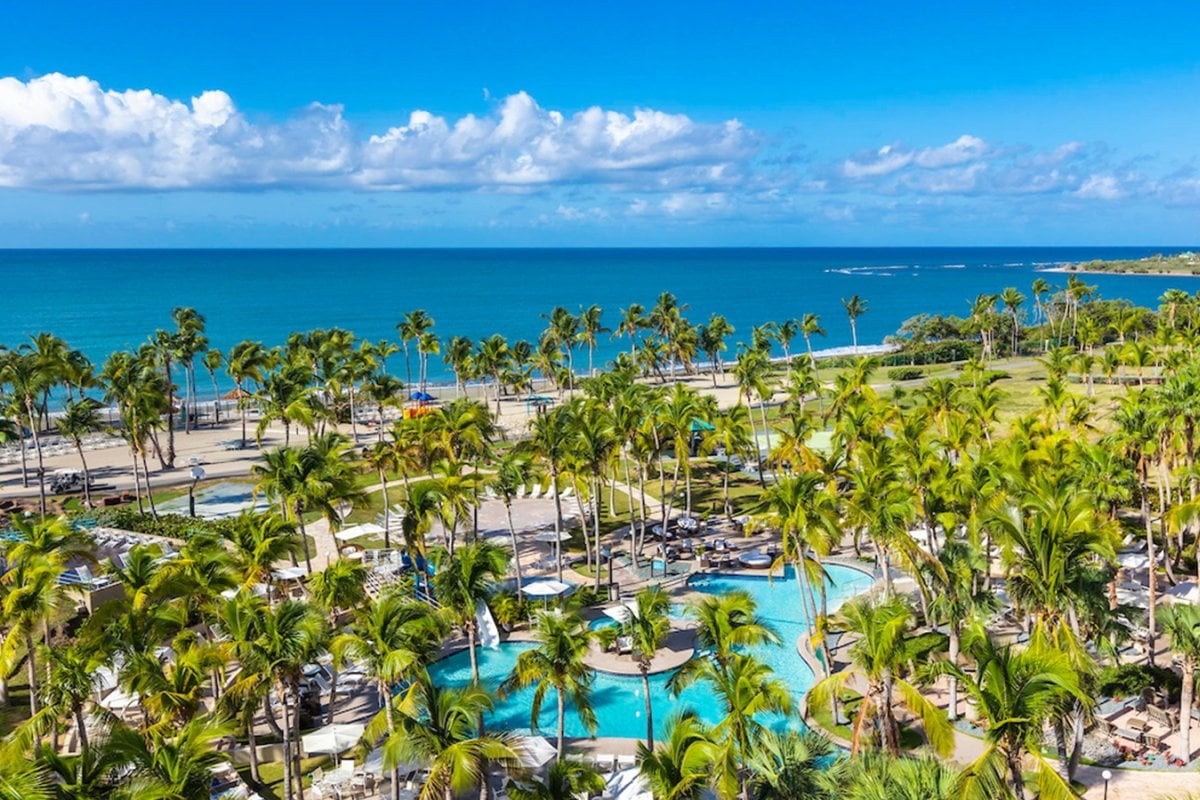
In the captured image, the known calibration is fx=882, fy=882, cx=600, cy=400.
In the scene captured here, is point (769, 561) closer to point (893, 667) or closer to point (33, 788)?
point (893, 667)

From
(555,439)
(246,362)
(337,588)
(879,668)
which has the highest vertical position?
(246,362)

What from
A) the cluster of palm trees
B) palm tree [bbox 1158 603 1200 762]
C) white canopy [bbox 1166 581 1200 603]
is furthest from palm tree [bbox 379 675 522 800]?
white canopy [bbox 1166 581 1200 603]

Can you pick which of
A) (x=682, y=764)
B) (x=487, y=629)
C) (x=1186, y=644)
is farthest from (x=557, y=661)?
(x=1186, y=644)

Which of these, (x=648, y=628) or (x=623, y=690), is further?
(x=623, y=690)

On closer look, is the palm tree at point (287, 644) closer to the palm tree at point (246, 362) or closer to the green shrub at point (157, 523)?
the green shrub at point (157, 523)

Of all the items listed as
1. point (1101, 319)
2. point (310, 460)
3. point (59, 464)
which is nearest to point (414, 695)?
point (310, 460)

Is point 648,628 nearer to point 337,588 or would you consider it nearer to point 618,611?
point 618,611

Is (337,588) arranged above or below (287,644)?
below
